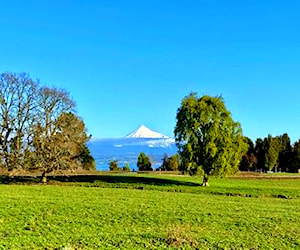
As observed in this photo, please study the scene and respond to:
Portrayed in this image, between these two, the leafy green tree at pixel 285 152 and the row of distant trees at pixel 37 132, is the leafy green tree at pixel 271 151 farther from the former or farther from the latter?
the row of distant trees at pixel 37 132

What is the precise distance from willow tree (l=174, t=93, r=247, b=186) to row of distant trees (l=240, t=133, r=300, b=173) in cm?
4657

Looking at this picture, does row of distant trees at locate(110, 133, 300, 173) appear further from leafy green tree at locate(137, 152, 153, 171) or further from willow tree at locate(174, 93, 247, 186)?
willow tree at locate(174, 93, 247, 186)

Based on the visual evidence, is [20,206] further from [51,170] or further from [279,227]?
[51,170]

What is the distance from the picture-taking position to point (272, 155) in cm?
9394

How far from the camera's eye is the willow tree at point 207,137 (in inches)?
1810

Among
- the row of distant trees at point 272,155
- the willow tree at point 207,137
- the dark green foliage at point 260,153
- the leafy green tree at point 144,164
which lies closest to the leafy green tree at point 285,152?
the row of distant trees at point 272,155

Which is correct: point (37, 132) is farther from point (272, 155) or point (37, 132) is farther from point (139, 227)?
point (272, 155)

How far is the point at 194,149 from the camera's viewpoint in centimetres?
4672

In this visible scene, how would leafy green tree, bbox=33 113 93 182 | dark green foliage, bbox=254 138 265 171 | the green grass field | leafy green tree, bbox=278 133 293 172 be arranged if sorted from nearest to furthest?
the green grass field < leafy green tree, bbox=33 113 93 182 < dark green foliage, bbox=254 138 265 171 < leafy green tree, bbox=278 133 293 172

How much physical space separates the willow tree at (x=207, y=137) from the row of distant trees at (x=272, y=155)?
46.6 m

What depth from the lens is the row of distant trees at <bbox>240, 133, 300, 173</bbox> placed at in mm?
93844

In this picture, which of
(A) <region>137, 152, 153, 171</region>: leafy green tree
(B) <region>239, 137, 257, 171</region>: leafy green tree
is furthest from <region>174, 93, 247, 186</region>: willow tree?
(A) <region>137, 152, 153, 171</region>: leafy green tree

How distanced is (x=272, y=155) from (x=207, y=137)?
5214 cm

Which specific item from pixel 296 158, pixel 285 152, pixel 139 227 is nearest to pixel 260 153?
pixel 285 152
